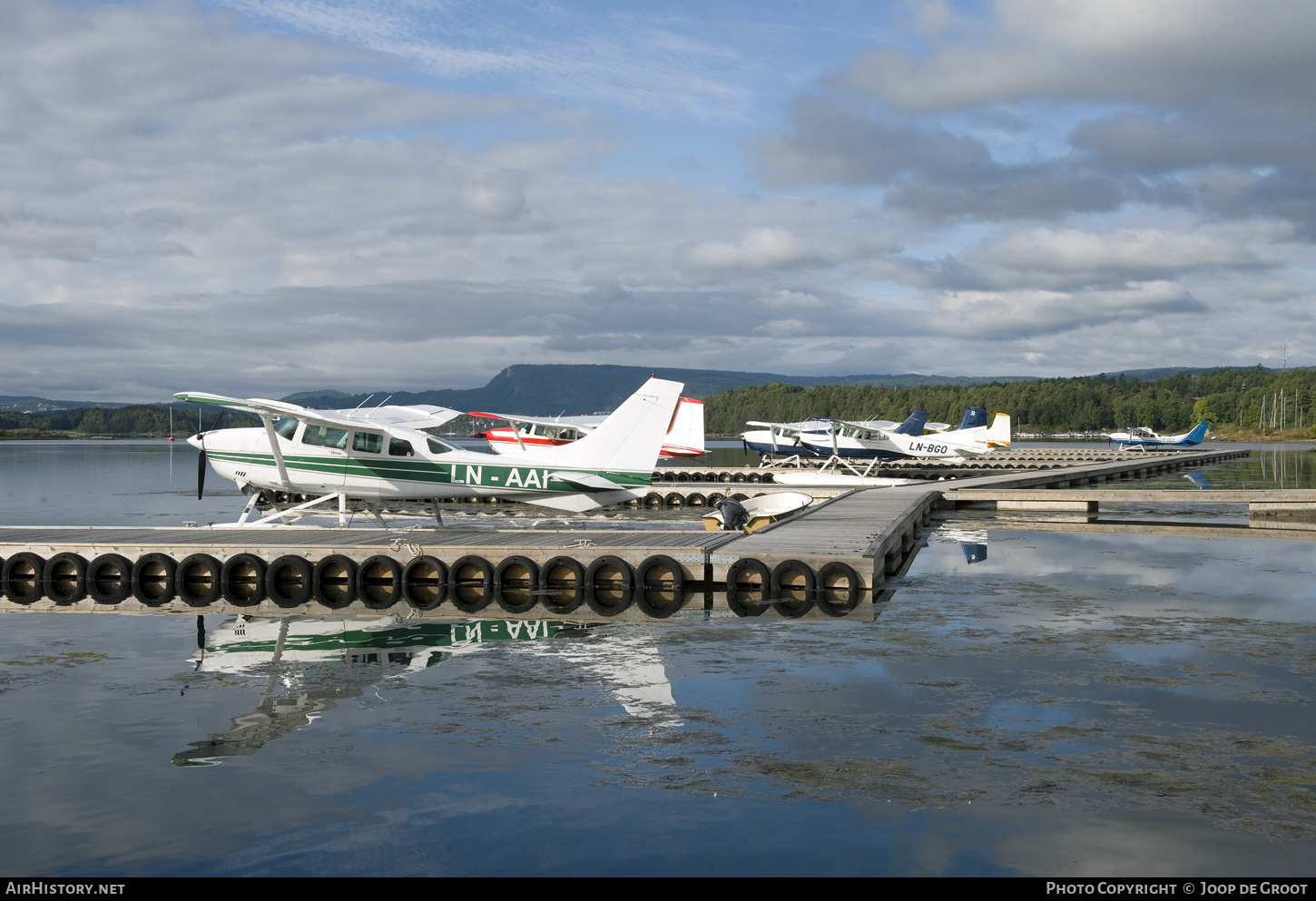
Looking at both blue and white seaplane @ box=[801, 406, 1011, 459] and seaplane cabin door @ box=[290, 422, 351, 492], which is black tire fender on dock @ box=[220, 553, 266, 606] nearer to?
seaplane cabin door @ box=[290, 422, 351, 492]

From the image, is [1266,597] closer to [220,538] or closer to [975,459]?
[220,538]

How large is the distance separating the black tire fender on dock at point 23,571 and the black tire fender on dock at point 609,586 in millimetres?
6955

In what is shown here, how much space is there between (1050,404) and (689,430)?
140 m

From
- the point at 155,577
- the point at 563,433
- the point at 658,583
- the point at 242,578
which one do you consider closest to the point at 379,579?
the point at 242,578

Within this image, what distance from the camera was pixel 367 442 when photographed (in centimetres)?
1476

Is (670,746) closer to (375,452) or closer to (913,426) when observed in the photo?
(375,452)

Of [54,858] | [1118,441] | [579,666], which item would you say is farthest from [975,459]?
[54,858]

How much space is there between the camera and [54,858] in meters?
4.37

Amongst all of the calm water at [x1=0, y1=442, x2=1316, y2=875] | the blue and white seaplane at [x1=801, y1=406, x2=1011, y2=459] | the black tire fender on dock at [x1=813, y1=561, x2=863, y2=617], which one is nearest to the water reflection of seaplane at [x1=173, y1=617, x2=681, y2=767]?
the calm water at [x1=0, y1=442, x2=1316, y2=875]

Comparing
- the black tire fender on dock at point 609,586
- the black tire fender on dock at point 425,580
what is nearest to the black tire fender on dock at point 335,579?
the black tire fender on dock at point 425,580

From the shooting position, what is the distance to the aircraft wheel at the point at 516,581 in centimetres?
1195

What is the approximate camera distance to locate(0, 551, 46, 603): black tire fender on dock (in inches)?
505

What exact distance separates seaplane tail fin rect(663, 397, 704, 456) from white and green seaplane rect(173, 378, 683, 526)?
73.0ft

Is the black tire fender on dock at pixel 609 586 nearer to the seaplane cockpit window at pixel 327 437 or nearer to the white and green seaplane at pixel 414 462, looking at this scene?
the white and green seaplane at pixel 414 462
